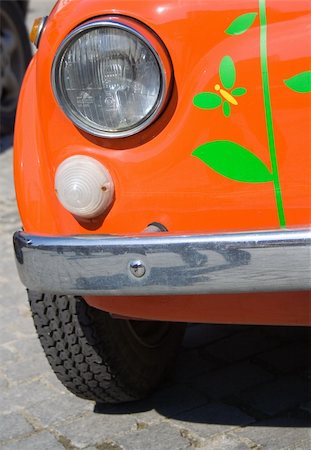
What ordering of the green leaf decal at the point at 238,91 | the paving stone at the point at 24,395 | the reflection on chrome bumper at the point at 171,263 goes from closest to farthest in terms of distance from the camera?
the reflection on chrome bumper at the point at 171,263 → the green leaf decal at the point at 238,91 → the paving stone at the point at 24,395

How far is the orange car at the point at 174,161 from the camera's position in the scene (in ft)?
7.14

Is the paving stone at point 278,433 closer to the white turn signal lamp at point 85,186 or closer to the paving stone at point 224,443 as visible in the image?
the paving stone at point 224,443

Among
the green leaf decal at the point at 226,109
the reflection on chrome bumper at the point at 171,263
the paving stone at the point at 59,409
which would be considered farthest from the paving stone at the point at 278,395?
the green leaf decal at the point at 226,109

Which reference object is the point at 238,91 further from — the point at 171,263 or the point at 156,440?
the point at 156,440

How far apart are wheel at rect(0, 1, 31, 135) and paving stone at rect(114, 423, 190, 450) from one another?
397cm

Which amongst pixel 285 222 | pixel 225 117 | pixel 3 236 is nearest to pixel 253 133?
→ pixel 225 117

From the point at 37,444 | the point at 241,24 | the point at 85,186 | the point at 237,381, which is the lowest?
the point at 37,444

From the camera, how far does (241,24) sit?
2.21 meters

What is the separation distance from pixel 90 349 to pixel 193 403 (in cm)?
41

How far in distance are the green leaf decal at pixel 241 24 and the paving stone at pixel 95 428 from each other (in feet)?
4.11

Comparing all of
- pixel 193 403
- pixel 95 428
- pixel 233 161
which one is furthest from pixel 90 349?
pixel 233 161

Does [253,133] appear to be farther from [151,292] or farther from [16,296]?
[16,296]

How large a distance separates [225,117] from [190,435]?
3.33ft

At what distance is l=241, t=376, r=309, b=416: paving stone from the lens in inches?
115
